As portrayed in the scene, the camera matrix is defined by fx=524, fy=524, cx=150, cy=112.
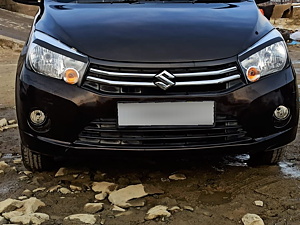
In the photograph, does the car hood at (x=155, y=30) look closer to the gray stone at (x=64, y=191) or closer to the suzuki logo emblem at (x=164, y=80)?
the suzuki logo emblem at (x=164, y=80)

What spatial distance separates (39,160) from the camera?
3.18 metres

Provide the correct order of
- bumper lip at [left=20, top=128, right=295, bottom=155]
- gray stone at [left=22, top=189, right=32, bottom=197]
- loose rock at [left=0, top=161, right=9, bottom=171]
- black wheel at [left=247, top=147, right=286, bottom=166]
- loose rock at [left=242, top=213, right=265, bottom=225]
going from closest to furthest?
loose rock at [left=242, top=213, right=265, bottom=225] < bumper lip at [left=20, top=128, right=295, bottom=155] < gray stone at [left=22, top=189, right=32, bottom=197] < black wheel at [left=247, top=147, right=286, bottom=166] < loose rock at [left=0, top=161, right=9, bottom=171]

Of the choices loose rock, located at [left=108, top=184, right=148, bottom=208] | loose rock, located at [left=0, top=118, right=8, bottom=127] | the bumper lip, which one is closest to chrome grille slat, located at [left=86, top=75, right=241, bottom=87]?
the bumper lip

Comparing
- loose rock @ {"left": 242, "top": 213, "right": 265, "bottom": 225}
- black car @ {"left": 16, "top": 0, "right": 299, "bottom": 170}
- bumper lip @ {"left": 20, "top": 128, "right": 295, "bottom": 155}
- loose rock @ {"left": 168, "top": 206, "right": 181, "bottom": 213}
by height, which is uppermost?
black car @ {"left": 16, "top": 0, "right": 299, "bottom": 170}

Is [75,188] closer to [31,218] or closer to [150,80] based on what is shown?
[31,218]

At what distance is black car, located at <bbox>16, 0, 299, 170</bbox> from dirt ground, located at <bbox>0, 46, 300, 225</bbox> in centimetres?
24

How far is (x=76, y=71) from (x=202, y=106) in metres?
0.68

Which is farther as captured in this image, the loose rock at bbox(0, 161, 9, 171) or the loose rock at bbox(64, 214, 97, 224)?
the loose rock at bbox(0, 161, 9, 171)

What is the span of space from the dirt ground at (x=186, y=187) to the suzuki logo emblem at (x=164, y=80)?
401 mm

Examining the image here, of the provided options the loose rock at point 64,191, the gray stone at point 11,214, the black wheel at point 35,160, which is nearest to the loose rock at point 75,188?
the loose rock at point 64,191

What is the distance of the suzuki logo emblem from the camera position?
2662 millimetres

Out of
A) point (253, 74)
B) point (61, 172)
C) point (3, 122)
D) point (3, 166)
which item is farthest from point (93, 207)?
point (3, 122)

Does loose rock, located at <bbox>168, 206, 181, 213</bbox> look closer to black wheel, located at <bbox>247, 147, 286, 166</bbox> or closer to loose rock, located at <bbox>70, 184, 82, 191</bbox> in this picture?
loose rock, located at <bbox>70, 184, 82, 191</bbox>

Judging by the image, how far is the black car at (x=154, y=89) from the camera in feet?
8.82
